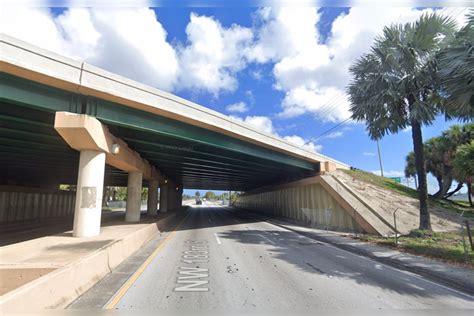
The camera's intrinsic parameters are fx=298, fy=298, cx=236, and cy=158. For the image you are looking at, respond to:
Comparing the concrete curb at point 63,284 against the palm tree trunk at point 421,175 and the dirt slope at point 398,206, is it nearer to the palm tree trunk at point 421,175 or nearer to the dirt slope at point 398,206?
the palm tree trunk at point 421,175

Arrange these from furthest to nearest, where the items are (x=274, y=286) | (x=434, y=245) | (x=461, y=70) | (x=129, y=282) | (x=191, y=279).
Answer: (x=434, y=245)
(x=461, y=70)
(x=191, y=279)
(x=129, y=282)
(x=274, y=286)

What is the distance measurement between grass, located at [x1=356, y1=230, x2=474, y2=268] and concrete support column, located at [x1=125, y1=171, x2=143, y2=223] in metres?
14.3

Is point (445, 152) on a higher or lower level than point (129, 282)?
higher

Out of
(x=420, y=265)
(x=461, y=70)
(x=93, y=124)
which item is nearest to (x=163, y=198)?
(x=93, y=124)

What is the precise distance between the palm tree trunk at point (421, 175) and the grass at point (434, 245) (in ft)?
2.40

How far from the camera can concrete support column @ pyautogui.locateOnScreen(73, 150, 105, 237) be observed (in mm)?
12117

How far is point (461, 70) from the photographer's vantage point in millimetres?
10375

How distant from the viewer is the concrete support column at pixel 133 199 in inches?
802

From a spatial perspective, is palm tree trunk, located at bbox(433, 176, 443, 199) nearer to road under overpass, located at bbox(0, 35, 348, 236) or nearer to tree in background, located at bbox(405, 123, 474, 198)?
tree in background, located at bbox(405, 123, 474, 198)

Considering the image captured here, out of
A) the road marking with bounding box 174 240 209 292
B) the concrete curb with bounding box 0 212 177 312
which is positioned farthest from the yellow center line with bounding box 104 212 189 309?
the road marking with bounding box 174 240 209 292

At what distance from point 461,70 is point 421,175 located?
22.7ft

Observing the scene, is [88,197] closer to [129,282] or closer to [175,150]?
[129,282]

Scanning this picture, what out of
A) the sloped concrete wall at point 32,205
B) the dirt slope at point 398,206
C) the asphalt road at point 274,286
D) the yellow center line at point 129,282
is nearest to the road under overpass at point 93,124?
the yellow center line at point 129,282

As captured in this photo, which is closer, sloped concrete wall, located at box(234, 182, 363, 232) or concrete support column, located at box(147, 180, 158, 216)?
sloped concrete wall, located at box(234, 182, 363, 232)
